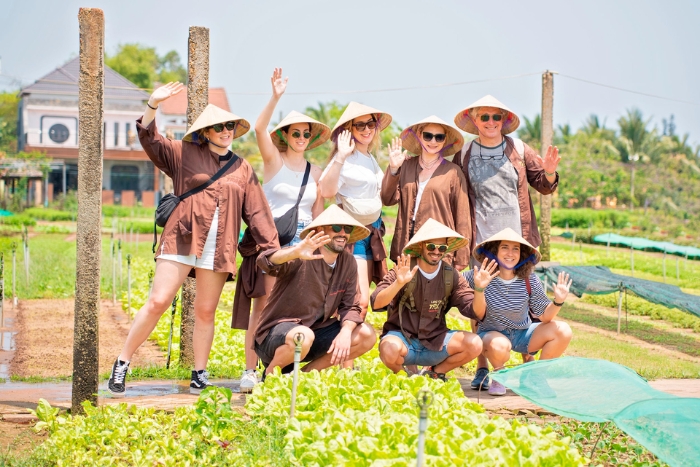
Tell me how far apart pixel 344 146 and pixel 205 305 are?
1.55 meters

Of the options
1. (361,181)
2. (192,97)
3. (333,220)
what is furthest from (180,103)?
(333,220)

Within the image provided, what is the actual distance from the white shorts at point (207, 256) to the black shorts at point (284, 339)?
0.64 meters

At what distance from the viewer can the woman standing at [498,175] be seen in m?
6.69

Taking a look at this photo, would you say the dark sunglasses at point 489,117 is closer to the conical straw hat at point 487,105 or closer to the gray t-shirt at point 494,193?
the conical straw hat at point 487,105

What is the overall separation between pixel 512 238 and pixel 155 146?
105 inches

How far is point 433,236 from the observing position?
5.99 metres

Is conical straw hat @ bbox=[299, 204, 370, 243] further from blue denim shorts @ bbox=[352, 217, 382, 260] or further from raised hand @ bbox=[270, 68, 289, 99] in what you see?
raised hand @ bbox=[270, 68, 289, 99]

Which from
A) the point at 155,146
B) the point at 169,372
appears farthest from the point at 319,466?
the point at 169,372

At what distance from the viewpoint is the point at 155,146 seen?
585 cm

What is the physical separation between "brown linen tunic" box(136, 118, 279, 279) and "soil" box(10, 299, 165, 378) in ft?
7.78

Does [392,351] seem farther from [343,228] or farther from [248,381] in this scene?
[248,381]

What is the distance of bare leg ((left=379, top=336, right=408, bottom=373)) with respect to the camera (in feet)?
19.8

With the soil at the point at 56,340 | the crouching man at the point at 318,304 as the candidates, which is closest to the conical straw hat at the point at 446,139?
the crouching man at the point at 318,304

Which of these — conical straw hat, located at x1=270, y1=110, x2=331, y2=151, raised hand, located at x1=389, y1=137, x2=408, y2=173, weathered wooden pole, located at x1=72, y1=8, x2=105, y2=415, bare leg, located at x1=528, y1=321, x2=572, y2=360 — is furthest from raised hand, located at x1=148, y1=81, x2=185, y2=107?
A: bare leg, located at x1=528, y1=321, x2=572, y2=360
